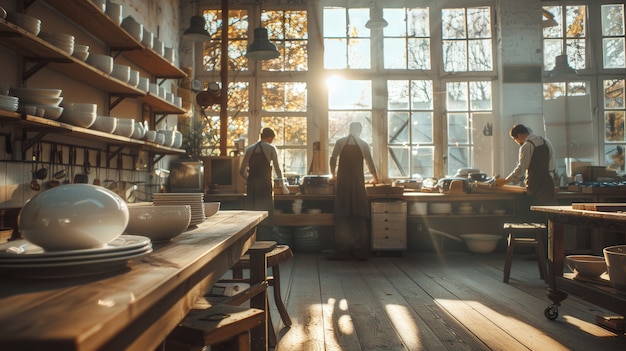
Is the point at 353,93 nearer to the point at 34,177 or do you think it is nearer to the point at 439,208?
the point at 439,208

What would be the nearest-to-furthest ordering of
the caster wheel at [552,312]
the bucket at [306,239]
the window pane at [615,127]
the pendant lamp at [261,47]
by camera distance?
the caster wheel at [552,312]
the pendant lamp at [261,47]
the bucket at [306,239]
the window pane at [615,127]

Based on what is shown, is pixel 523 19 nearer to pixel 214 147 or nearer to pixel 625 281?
pixel 214 147

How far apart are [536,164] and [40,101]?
15.0 ft

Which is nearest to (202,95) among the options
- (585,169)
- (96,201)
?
(585,169)

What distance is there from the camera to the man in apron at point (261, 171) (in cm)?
530

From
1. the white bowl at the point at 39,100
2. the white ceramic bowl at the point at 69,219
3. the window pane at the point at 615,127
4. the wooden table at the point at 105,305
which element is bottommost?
the wooden table at the point at 105,305

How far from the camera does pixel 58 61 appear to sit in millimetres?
3035

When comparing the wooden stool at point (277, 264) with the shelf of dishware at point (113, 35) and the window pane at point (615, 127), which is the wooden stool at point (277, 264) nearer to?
the shelf of dishware at point (113, 35)

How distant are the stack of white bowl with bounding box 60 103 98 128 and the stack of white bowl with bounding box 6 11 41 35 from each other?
52 centimetres

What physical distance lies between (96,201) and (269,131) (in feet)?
14.7

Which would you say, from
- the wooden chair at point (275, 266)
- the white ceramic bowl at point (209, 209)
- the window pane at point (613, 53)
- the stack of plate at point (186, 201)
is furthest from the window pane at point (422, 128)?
the stack of plate at point (186, 201)

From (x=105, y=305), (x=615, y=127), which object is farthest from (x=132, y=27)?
(x=615, y=127)

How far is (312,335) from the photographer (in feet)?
8.80

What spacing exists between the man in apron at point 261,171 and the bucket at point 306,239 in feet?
2.26
